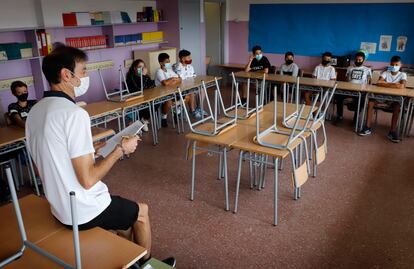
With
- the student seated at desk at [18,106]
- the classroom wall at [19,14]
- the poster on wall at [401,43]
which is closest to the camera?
the student seated at desk at [18,106]

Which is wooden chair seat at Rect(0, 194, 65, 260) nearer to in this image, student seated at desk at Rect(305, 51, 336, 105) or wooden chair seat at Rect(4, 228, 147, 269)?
wooden chair seat at Rect(4, 228, 147, 269)

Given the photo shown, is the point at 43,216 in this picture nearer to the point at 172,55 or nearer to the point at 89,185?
the point at 89,185

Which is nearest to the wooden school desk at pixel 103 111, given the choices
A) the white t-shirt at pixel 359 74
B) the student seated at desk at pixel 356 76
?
the student seated at desk at pixel 356 76

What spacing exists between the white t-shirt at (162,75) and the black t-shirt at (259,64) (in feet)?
6.13

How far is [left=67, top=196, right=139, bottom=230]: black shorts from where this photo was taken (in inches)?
71.5

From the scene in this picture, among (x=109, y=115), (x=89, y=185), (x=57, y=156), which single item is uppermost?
(x=57, y=156)

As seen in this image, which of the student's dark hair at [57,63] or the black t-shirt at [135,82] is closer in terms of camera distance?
the student's dark hair at [57,63]

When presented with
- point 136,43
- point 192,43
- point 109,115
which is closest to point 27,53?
point 109,115

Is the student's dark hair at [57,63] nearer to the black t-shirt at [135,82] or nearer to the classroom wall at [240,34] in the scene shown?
the black t-shirt at [135,82]

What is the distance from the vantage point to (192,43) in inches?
316

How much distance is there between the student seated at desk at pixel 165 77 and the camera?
18.7ft

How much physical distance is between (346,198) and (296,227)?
81 centimetres

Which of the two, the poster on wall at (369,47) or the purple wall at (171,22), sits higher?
the purple wall at (171,22)

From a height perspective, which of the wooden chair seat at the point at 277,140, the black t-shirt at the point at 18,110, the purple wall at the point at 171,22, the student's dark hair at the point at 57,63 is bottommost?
the wooden chair seat at the point at 277,140
